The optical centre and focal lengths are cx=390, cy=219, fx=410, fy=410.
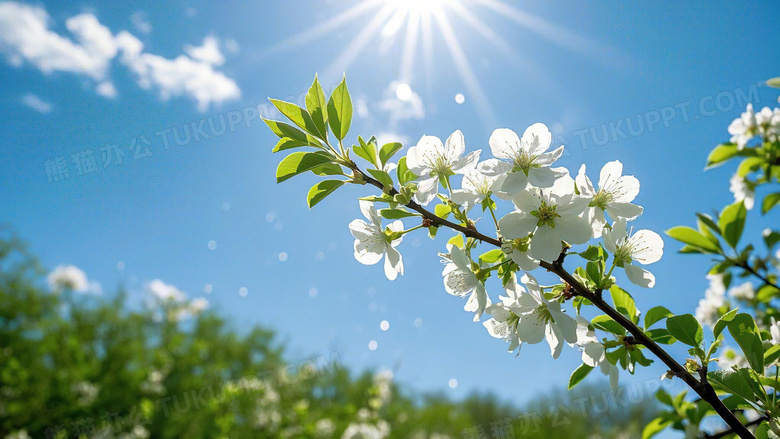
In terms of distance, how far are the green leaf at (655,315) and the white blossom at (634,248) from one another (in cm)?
5

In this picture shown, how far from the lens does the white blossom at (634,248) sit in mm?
721

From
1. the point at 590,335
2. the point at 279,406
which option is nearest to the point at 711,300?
the point at 590,335

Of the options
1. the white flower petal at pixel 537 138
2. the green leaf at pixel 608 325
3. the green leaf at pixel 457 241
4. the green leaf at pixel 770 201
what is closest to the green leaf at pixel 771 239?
the green leaf at pixel 770 201

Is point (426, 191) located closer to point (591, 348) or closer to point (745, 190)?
point (591, 348)

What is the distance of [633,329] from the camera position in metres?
0.65

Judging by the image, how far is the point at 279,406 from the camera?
15.4 feet

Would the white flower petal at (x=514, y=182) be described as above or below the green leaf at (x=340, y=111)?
below

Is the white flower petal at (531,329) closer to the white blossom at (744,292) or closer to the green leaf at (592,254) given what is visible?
the green leaf at (592,254)

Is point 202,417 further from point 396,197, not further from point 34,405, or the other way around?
point 396,197

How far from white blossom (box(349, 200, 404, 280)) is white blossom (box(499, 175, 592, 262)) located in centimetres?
26

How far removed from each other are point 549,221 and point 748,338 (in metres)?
0.41

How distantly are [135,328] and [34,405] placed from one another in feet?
10.4

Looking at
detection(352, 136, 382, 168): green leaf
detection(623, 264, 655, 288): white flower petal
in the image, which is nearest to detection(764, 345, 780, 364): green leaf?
detection(623, 264, 655, 288): white flower petal

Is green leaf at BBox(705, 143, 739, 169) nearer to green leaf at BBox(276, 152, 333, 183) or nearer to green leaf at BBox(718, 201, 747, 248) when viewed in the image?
green leaf at BBox(718, 201, 747, 248)
